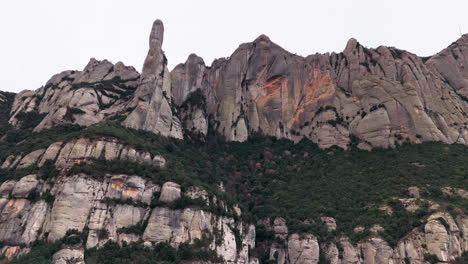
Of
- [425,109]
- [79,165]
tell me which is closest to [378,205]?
[425,109]

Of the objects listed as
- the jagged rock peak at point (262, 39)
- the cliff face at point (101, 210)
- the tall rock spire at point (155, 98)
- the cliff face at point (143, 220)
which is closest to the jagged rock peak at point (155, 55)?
the tall rock spire at point (155, 98)

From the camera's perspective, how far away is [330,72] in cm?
11544

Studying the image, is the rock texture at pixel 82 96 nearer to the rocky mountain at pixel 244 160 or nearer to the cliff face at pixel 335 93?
the rocky mountain at pixel 244 160

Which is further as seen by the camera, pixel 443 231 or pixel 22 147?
pixel 22 147

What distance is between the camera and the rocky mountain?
6525 centimetres

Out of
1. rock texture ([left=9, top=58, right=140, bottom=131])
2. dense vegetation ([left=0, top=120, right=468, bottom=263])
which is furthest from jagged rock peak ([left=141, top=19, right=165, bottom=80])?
dense vegetation ([left=0, top=120, right=468, bottom=263])

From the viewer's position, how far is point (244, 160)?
10356cm

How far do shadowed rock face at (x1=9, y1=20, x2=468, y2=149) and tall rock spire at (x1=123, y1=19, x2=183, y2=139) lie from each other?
0.27 meters

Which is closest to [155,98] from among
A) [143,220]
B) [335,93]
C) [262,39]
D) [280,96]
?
[143,220]

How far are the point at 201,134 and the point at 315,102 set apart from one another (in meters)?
33.8

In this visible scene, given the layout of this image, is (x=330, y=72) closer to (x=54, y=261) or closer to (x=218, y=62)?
(x=218, y=62)

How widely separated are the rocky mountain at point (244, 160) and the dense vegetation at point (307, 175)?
37 cm

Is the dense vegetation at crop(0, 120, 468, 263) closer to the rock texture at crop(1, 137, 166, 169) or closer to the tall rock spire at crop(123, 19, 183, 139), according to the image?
the rock texture at crop(1, 137, 166, 169)

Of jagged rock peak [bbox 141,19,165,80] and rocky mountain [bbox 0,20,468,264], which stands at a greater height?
jagged rock peak [bbox 141,19,165,80]
